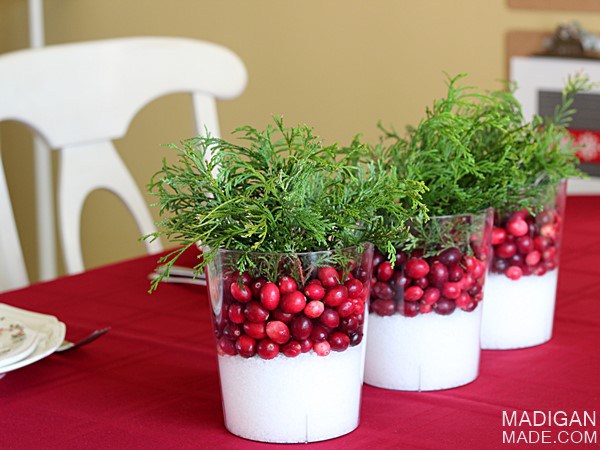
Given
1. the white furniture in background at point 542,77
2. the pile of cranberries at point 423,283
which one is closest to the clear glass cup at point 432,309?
the pile of cranberries at point 423,283

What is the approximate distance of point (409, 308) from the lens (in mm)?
755

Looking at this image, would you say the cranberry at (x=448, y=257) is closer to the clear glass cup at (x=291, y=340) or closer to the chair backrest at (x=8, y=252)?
the clear glass cup at (x=291, y=340)

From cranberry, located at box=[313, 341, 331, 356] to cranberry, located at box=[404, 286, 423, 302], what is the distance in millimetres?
108

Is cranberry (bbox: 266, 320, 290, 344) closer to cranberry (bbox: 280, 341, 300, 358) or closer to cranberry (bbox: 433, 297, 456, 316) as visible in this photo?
cranberry (bbox: 280, 341, 300, 358)

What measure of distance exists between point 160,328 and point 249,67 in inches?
67.8

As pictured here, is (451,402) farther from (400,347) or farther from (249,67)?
(249,67)

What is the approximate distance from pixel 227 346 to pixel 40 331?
30 centimetres

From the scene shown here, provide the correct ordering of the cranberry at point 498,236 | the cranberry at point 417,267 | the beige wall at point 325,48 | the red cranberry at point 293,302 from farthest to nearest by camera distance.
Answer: the beige wall at point 325,48
the cranberry at point 498,236
the cranberry at point 417,267
the red cranberry at point 293,302

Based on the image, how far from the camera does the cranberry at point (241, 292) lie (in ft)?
2.11

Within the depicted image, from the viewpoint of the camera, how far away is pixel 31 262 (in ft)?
11.2

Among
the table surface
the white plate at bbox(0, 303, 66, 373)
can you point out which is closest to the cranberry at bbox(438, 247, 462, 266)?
the table surface

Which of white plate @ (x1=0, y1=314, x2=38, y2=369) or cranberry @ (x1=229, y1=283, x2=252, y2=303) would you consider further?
white plate @ (x1=0, y1=314, x2=38, y2=369)

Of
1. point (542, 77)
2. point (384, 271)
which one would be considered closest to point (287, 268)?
point (384, 271)

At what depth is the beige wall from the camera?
2.26 metres
